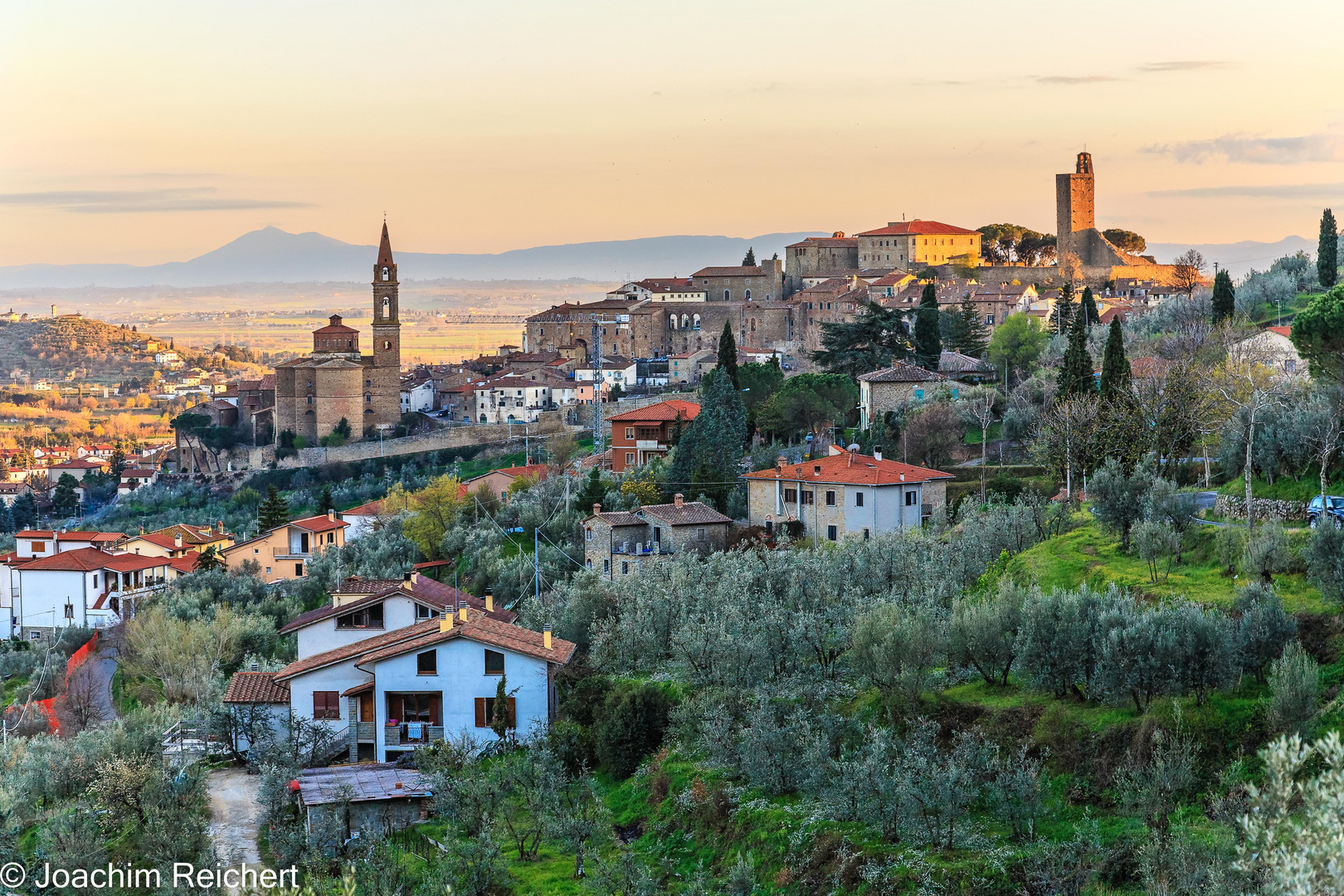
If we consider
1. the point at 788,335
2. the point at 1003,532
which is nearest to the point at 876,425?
the point at 1003,532

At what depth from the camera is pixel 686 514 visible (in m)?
35.7

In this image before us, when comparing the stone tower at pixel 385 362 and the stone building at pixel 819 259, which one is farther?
the stone building at pixel 819 259

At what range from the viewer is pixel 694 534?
115ft

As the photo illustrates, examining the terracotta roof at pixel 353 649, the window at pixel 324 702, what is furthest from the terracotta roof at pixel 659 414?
the window at pixel 324 702

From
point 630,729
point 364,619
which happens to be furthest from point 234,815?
point 364,619

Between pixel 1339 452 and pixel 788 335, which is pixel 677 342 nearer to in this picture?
pixel 788 335

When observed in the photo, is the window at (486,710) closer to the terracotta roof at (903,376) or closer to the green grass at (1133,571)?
the green grass at (1133,571)

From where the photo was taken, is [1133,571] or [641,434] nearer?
[1133,571]

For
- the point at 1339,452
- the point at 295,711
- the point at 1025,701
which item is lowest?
the point at 295,711

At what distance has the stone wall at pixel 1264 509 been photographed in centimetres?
2100

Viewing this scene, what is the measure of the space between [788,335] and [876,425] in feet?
144

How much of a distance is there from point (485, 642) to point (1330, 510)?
1179cm

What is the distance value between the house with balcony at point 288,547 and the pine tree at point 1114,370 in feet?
85.5

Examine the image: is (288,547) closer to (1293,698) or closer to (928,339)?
(928,339)
